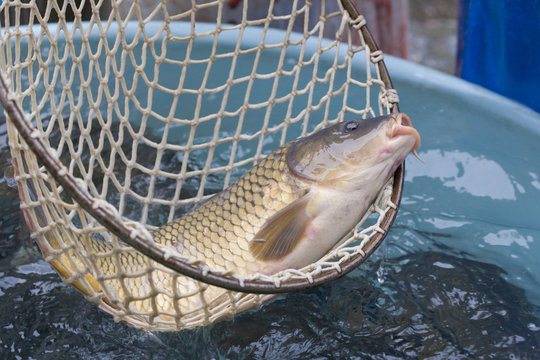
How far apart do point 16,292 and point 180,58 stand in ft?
3.82

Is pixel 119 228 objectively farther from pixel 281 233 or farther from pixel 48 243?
pixel 281 233

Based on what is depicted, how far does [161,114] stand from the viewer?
2576 mm

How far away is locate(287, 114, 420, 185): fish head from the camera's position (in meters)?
1.54

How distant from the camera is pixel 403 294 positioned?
189 cm

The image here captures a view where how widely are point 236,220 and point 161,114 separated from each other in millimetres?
1113

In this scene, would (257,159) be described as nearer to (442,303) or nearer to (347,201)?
(347,201)

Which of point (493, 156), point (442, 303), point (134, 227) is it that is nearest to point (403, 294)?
point (442, 303)

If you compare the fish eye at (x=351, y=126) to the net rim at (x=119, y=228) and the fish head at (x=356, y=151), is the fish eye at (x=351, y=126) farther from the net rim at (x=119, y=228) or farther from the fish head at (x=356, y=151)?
the net rim at (x=119, y=228)

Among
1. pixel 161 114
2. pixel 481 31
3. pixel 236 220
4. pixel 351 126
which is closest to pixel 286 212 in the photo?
pixel 236 220

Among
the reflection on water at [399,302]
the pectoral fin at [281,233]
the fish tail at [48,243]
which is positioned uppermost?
the fish tail at [48,243]

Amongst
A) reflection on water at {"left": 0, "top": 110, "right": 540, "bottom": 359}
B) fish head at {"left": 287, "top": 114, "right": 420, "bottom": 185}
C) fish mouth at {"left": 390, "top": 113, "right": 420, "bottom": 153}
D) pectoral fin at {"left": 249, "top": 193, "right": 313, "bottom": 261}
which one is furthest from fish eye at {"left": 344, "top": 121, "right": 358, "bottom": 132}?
reflection on water at {"left": 0, "top": 110, "right": 540, "bottom": 359}

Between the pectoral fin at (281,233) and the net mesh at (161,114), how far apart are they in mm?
86

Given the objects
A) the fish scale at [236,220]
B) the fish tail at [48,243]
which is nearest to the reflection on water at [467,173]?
the fish scale at [236,220]

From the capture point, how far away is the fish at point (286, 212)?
151 cm
